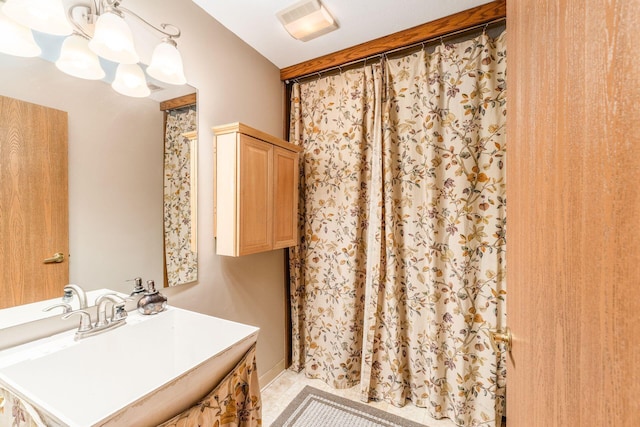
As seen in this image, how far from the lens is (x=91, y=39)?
107 centimetres

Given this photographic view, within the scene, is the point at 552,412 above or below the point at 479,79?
below

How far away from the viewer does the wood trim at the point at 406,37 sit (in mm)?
1551

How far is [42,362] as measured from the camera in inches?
32.2

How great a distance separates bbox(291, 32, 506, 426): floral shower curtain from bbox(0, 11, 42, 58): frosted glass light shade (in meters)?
1.49

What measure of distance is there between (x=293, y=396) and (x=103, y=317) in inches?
55.2

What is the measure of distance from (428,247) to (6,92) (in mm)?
2055

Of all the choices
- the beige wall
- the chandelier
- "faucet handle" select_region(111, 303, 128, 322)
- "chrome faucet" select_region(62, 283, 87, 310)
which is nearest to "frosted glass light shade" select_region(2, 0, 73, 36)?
the chandelier

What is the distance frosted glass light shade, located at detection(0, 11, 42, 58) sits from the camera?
861 mm

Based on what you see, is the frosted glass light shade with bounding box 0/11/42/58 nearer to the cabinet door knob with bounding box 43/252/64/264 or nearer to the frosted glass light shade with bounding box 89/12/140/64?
the frosted glass light shade with bounding box 89/12/140/64

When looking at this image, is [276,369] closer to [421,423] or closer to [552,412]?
[421,423]

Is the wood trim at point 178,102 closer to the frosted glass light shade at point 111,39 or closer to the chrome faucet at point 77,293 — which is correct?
the frosted glass light shade at point 111,39

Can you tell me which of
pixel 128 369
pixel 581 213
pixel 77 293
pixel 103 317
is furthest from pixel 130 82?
pixel 581 213

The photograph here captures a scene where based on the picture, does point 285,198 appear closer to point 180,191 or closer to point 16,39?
point 180,191

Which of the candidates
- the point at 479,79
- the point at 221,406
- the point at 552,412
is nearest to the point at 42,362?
the point at 221,406
